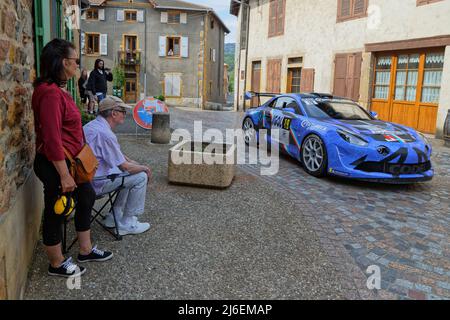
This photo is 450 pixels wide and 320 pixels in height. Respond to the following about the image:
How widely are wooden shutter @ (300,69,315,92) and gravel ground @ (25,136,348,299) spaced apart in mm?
12287

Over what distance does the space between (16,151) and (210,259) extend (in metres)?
1.67

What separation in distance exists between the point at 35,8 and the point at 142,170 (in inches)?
69.5

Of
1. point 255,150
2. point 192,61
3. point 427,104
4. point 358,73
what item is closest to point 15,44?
point 255,150

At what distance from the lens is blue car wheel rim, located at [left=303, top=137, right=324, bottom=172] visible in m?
6.48

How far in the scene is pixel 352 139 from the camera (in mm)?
5988

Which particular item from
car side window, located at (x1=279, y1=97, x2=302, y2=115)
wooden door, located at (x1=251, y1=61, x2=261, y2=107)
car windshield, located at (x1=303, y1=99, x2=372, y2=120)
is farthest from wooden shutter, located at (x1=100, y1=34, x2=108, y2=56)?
car windshield, located at (x1=303, y1=99, x2=372, y2=120)

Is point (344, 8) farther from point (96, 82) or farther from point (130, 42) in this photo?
point (130, 42)

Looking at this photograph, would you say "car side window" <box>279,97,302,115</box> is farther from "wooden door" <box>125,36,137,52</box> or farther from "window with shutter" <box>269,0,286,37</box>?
"wooden door" <box>125,36,137,52</box>

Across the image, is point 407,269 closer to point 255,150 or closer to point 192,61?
point 255,150

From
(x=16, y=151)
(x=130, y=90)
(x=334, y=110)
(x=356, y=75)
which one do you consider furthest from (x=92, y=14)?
(x=16, y=151)

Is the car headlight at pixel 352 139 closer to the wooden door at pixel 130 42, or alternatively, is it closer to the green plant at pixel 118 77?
the green plant at pixel 118 77

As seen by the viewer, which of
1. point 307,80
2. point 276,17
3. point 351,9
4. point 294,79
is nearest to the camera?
point 351,9

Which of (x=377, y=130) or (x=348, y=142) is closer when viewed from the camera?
(x=348, y=142)

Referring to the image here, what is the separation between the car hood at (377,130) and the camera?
601 cm
